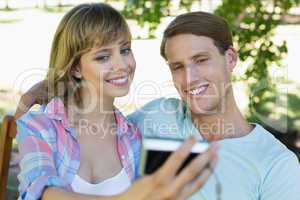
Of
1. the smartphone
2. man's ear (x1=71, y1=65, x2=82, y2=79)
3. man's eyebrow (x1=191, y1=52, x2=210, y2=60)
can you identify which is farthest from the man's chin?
the smartphone

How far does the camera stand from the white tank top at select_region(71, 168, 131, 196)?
6.11ft

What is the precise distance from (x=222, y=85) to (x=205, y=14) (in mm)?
245

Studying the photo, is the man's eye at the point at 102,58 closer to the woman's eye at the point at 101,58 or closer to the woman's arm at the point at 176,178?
the woman's eye at the point at 101,58

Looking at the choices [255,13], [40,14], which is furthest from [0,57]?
[255,13]

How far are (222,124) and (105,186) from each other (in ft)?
1.44


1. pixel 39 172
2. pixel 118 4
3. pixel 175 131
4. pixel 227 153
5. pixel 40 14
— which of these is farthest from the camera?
pixel 40 14

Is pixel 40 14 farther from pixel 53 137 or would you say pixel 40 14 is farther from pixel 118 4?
pixel 53 137

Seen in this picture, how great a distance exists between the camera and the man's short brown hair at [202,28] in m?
1.92

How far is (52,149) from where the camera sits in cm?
184

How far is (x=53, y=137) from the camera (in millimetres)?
1871

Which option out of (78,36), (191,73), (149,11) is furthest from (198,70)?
(149,11)

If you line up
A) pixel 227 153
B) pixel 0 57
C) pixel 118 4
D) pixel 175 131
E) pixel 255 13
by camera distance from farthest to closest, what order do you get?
pixel 0 57 → pixel 118 4 → pixel 255 13 → pixel 175 131 → pixel 227 153

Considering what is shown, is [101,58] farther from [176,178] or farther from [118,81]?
[176,178]

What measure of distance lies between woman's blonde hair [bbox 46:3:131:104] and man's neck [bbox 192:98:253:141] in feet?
1.25
